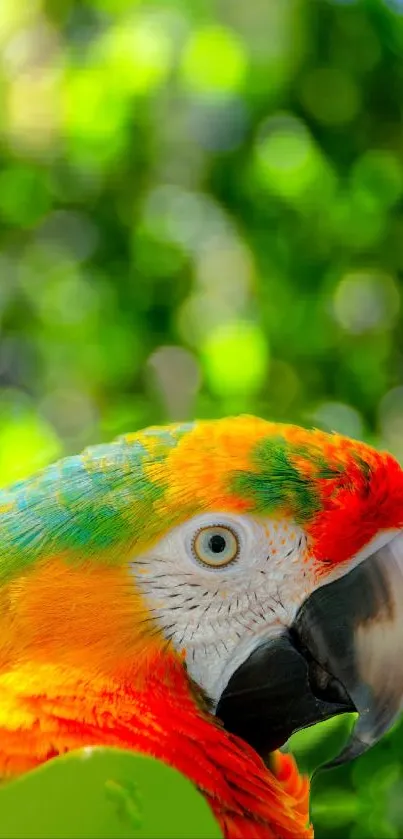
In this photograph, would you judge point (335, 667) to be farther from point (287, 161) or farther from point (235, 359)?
point (287, 161)

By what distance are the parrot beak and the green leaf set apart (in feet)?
1.09

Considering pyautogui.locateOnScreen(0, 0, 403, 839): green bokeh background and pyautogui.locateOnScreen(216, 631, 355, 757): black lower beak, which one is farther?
pyautogui.locateOnScreen(0, 0, 403, 839): green bokeh background

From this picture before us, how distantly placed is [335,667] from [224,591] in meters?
0.12

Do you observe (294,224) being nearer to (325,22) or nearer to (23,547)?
(325,22)

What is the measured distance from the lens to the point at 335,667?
2.73ft

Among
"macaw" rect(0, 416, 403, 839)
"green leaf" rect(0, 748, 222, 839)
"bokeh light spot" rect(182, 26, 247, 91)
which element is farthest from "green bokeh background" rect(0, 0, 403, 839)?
"green leaf" rect(0, 748, 222, 839)

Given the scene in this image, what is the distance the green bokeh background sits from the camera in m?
1.77

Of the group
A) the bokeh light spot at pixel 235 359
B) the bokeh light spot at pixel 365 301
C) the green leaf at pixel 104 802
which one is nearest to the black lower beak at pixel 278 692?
the green leaf at pixel 104 802

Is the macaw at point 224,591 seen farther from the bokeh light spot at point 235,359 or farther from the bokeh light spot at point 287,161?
the bokeh light spot at point 287,161

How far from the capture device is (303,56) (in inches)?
71.9

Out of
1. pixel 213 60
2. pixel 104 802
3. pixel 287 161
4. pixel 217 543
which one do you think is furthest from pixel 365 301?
pixel 104 802

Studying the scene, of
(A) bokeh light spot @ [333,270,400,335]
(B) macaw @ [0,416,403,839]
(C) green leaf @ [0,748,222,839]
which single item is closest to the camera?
(C) green leaf @ [0,748,222,839]

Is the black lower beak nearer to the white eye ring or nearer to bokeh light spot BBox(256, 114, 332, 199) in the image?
the white eye ring

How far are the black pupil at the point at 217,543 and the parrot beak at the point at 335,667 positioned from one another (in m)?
0.10
